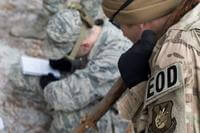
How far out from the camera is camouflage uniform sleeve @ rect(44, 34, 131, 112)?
120 inches

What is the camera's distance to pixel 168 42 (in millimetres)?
1646

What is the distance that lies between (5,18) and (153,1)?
2830 mm

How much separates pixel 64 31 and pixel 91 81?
332 millimetres

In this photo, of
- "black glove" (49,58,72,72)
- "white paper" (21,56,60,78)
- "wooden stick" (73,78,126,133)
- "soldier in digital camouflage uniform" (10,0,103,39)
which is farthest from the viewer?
"soldier in digital camouflage uniform" (10,0,103,39)

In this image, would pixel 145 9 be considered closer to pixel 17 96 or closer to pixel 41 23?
pixel 17 96

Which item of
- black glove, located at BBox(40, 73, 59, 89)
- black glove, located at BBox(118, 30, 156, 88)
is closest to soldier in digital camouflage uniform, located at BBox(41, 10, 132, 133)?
black glove, located at BBox(40, 73, 59, 89)

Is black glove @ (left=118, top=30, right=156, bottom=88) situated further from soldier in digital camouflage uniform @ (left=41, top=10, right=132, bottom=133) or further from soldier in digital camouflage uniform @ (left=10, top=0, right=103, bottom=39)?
soldier in digital camouflage uniform @ (left=10, top=0, right=103, bottom=39)

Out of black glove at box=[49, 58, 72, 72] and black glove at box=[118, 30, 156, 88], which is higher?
black glove at box=[118, 30, 156, 88]

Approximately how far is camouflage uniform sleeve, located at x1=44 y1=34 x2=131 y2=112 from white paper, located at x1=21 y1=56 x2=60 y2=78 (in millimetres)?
318

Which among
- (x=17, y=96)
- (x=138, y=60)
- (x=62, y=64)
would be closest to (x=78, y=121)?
(x=62, y=64)

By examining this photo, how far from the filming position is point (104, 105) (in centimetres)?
245

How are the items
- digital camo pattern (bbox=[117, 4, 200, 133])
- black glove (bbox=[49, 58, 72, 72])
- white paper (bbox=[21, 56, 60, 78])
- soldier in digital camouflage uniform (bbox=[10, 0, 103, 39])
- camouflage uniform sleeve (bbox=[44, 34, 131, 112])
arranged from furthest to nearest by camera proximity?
1. soldier in digital camouflage uniform (bbox=[10, 0, 103, 39])
2. white paper (bbox=[21, 56, 60, 78])
3. black glove (bbox=[49, 58, 72, 72])
4. camouflage uniform sleeve (bbox=[44, 34, 131, 112])
5. digital camo pattern (bbox=[117, 4, 200, 133])

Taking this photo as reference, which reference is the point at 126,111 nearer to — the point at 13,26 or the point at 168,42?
the point at 168,42

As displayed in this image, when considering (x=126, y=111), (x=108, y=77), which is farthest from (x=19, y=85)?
(x=126, y=111)
